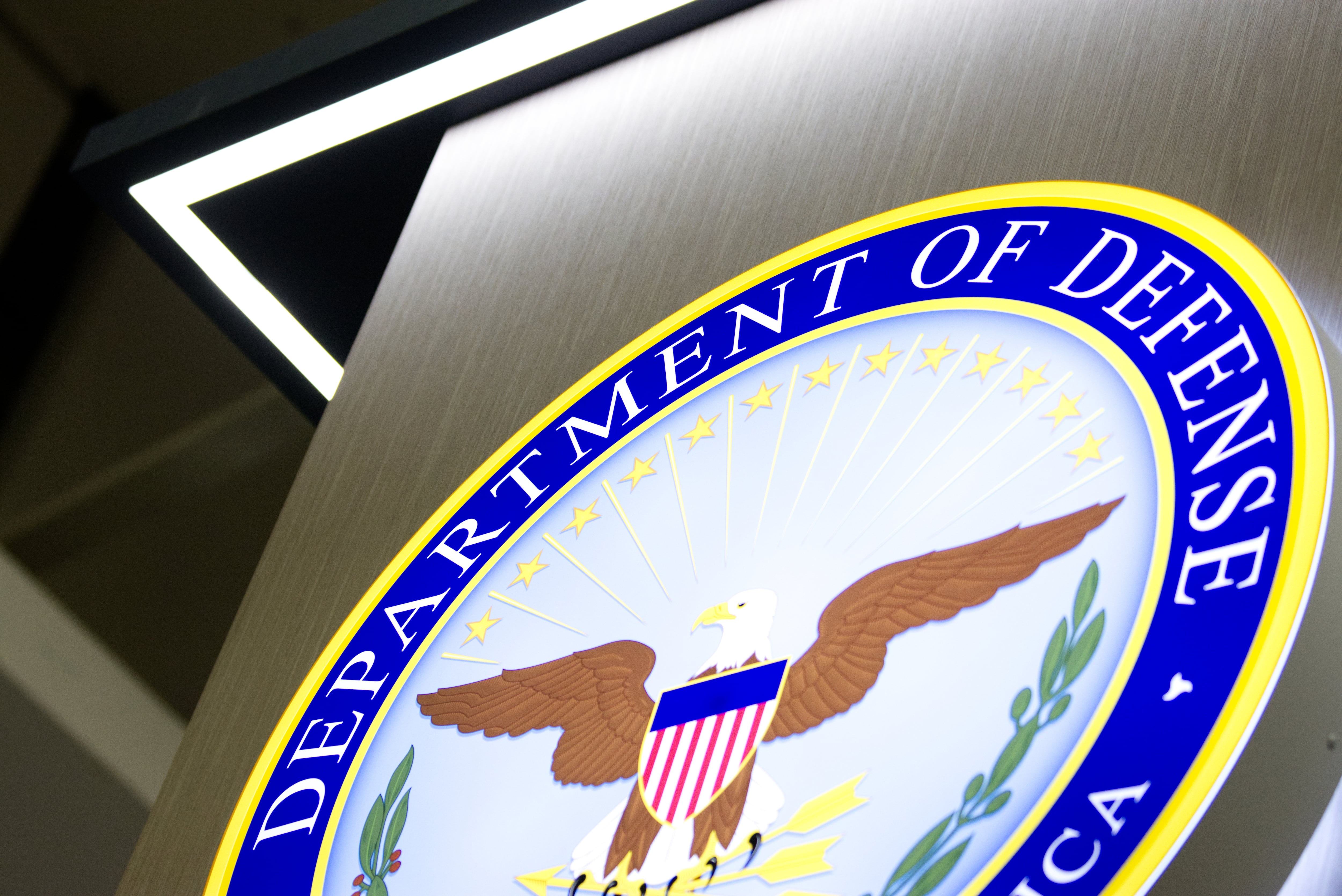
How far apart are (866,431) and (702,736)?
1.06 ft

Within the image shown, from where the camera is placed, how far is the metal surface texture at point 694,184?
1252 millimetres

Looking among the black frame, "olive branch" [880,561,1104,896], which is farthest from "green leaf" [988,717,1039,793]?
the black frame

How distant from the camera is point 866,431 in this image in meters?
1.27

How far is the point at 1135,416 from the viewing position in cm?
109

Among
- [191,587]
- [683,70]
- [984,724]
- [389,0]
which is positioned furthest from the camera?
[191,587]

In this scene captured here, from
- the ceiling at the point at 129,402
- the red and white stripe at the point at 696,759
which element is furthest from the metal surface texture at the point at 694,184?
the ceiling at the point at 129,402

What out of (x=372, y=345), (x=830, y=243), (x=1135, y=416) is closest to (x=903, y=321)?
(x=830, y=243)

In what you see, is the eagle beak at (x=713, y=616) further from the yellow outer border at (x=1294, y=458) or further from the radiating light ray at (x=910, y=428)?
the yellow outer border at (x=1294, y=458)

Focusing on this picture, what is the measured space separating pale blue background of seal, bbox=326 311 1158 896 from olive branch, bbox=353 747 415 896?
10 mm

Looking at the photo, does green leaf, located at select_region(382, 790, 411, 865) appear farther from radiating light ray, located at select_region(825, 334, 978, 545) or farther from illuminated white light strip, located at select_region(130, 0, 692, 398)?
illuminated white light strip, located at select_region(130, 0, 692, 398)

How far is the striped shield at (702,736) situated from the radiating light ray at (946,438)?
154mm

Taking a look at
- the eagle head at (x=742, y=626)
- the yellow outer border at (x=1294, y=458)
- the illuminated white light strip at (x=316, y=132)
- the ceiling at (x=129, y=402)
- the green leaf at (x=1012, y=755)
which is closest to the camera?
the yellow outer border at (x=1294, y=458)

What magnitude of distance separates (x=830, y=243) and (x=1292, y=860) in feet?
2.53

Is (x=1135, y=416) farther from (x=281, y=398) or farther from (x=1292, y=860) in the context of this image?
(x=281, y=398)
